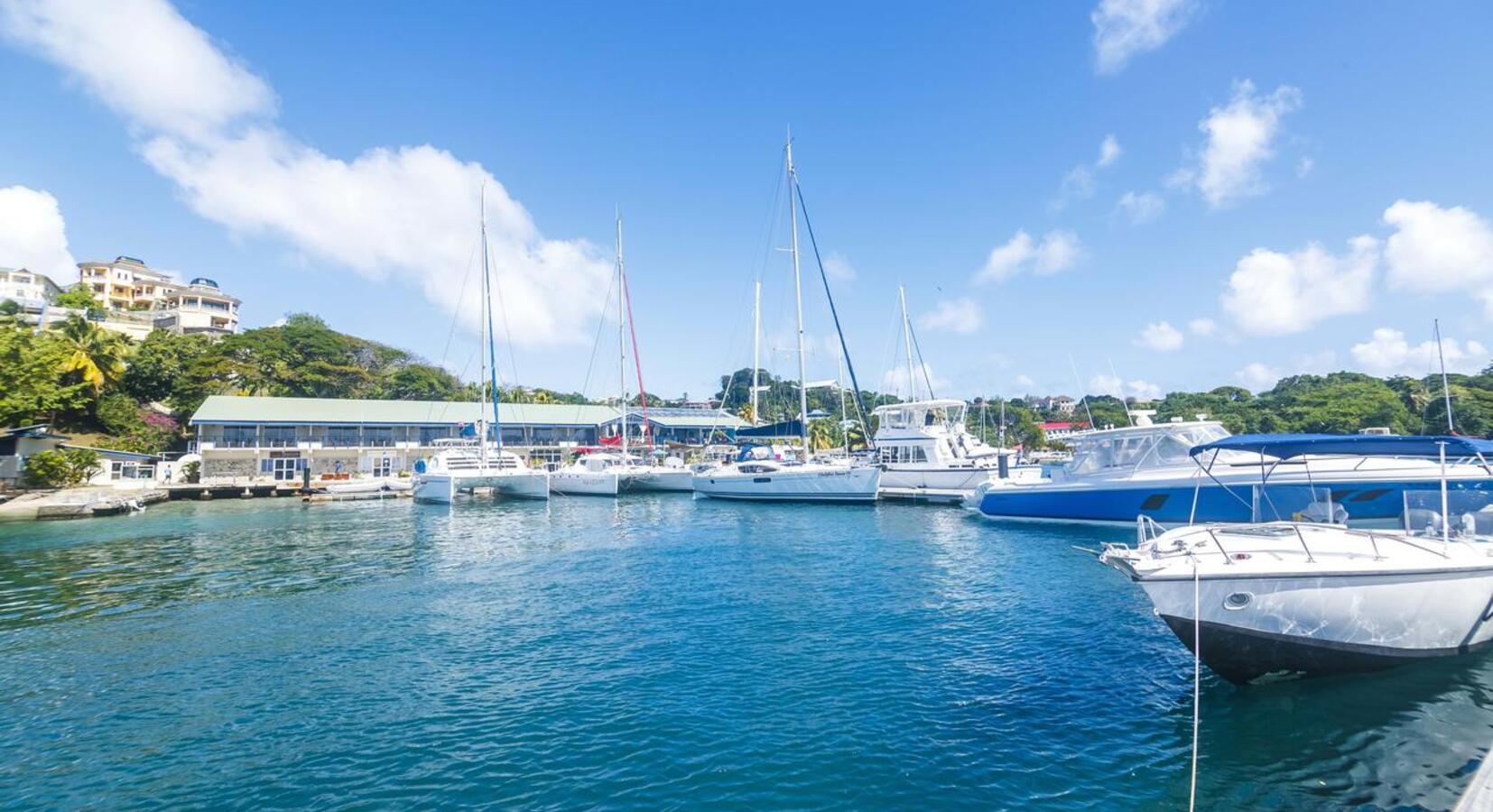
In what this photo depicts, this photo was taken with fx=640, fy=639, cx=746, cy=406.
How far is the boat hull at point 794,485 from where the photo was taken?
3912cm

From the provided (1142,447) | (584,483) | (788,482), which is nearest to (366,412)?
(584,483)

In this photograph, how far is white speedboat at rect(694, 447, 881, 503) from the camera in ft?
129

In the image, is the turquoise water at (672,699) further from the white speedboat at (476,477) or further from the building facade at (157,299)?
the building facade at (157,299)

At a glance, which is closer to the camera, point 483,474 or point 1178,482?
point 1178,482

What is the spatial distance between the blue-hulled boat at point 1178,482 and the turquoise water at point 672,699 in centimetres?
853

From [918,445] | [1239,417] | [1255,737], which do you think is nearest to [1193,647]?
[1255,737]

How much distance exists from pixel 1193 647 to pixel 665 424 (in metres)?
69.9

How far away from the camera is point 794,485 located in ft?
135

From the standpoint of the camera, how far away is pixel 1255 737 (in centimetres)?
873

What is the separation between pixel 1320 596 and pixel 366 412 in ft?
223

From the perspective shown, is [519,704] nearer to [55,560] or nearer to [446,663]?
[446,663]

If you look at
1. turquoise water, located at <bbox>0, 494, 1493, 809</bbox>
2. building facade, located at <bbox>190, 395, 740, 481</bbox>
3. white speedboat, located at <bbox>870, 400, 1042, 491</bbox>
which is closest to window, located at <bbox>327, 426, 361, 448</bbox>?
building facade, located at <bbox>190, 395, 740, 481</bbox>

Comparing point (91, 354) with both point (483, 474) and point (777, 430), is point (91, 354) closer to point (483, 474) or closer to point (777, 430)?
point (483, 474)

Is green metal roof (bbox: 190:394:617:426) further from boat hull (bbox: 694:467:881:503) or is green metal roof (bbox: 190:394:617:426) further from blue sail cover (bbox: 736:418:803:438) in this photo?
boat hull (bbox: 694:467:881:503)
